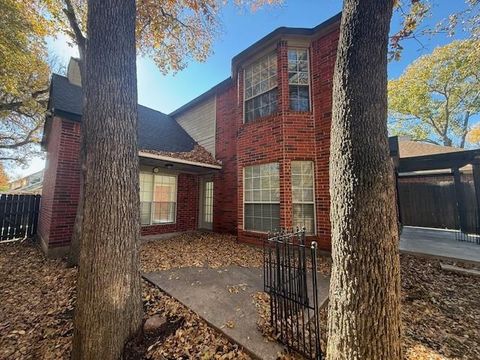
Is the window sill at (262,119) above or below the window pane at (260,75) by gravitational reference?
below

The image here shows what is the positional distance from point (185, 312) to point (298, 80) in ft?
23.1

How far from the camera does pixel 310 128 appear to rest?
6527mm

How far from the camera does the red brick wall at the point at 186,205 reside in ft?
30.2

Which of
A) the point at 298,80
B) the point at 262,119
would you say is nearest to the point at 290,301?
the point at 262,119

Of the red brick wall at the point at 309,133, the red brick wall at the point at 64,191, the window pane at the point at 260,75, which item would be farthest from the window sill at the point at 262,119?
the red brick wall at the point at 64,191

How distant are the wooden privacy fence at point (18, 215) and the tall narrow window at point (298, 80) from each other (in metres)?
10.9

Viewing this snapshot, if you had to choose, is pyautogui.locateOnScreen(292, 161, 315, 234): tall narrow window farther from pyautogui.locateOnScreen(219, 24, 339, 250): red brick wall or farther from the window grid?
the window grid

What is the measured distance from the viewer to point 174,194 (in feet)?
30.3

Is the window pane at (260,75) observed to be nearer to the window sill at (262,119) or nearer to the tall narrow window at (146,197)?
the window sill at (262,119)

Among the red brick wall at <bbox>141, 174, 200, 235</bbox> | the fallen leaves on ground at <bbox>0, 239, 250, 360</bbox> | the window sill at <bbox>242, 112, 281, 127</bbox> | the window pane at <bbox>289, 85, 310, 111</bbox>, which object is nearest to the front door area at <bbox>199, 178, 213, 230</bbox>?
the red brick wall at <bbox>141, 174, 200, 235</bbox>

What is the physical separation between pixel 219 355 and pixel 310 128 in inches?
239

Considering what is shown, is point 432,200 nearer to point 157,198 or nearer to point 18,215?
point 157,198

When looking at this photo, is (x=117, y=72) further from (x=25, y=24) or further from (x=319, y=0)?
(x=25, y=24)

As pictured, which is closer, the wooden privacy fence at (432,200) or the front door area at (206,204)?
the front door area at (206,204)
